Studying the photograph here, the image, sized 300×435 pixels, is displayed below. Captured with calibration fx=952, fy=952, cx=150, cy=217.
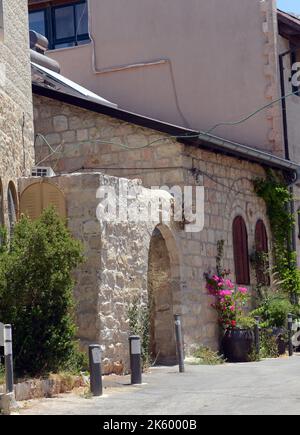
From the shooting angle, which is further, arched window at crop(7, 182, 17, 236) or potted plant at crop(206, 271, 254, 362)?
potted plant at crop(206, 271, 254, 362)

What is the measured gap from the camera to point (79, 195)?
13.9 m

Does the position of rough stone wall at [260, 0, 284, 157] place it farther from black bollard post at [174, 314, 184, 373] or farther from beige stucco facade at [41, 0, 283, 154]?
black bollard post at [174, 314, 184, 373]

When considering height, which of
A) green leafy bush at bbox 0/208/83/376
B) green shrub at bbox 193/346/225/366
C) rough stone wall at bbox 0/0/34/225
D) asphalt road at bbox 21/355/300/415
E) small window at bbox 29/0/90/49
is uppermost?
small window at bbox 29/0/90/49

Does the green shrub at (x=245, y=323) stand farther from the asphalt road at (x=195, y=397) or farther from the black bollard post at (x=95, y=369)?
the black bollard post at (x=95, y=369)

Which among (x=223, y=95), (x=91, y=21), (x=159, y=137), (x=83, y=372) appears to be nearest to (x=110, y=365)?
(x=83, y=372)

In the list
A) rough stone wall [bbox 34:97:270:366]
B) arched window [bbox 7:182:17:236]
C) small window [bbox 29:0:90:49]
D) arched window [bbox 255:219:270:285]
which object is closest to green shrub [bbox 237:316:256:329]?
rough stone wall [bbox 34:97:270:366]

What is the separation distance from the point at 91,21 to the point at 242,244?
8.06 metres

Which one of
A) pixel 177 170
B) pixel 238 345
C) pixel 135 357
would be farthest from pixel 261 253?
pixel 135 357

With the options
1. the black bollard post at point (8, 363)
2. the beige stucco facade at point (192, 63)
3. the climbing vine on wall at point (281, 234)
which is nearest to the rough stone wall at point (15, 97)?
the black bollard post at point (8, 363)

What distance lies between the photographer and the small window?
2556 centimetres

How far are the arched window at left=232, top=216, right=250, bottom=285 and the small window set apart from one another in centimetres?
833

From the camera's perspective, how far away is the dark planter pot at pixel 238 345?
57.2ft

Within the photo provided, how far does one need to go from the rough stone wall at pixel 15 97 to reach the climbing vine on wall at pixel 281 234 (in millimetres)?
7176
